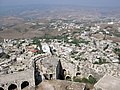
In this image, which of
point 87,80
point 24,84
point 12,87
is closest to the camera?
point 12,87

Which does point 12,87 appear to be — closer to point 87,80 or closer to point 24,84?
point 24,84

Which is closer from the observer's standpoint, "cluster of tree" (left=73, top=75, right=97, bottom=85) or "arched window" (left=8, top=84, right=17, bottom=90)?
"arched window" (left=8, top=84, right=17, bottom=90)

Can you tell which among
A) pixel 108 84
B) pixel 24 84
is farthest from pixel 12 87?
pixel 108 84

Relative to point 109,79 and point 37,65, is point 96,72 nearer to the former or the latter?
point 109,79

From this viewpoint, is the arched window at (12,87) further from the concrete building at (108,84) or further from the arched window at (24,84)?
the concrete building at (108,84)

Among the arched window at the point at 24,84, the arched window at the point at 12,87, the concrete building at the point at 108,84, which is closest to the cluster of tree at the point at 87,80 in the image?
the concrete building at the point at 108,84

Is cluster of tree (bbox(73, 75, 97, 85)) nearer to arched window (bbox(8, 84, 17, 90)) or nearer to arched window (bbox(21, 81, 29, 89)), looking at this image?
arched window (bbox(21, 81, 29, 89))

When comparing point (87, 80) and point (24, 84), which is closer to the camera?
point (24, 84)

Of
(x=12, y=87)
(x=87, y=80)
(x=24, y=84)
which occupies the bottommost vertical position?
(x=87, y=80)

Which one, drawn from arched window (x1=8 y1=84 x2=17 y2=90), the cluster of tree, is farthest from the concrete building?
arched window (x1=8 y1=84 x2=17 y2=90)

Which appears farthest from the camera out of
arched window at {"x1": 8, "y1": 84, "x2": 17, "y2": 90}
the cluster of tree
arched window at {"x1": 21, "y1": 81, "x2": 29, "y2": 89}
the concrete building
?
the cluster of tree

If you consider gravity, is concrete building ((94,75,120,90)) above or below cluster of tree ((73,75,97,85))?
above
